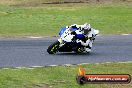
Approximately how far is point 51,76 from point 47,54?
192 inches

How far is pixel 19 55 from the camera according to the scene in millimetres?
16109

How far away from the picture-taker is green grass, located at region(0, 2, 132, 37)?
969 inches

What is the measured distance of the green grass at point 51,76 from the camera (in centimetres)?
1054

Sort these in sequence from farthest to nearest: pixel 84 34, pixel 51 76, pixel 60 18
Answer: pixel 60 18 < pixel 84 34 < pixel 51 76

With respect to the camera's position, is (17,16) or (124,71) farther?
(17,16)

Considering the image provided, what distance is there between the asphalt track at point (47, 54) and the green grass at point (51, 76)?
1.26m

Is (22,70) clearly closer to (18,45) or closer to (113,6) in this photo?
(18,45)

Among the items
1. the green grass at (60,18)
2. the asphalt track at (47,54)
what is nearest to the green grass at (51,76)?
the asphalt track at (47,54)

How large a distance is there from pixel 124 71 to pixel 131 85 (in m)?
2.04

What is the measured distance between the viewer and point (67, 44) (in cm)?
1650

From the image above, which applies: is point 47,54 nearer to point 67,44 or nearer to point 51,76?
point 67,44

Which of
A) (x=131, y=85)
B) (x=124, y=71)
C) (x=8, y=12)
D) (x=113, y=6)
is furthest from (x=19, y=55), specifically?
(x=113, y=6)

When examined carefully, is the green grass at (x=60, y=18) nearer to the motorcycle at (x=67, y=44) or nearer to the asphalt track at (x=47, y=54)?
the asphalt track at (x=47, y=54)

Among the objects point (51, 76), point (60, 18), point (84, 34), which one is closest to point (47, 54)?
point (84, 34)
